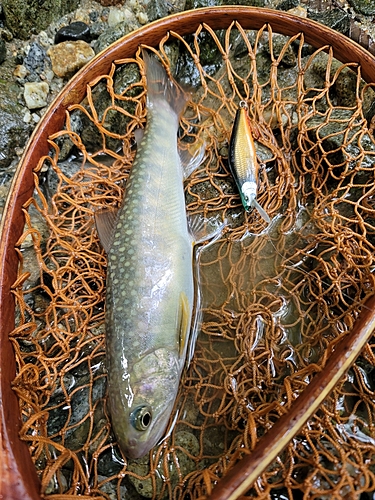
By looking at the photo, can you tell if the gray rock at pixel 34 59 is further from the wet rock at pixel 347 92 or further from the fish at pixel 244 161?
the wet rock at pixel 347 92

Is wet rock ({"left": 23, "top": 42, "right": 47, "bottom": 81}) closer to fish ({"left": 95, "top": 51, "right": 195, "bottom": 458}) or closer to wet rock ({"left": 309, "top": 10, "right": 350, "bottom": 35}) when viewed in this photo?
fish ({"left": 95, "top": 51, "right": 195, "bottom": 458})

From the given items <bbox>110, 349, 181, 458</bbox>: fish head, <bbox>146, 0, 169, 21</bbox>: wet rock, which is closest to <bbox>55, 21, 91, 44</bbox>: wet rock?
<bbox>146, 0, 169, 21</bbox>: wet rock

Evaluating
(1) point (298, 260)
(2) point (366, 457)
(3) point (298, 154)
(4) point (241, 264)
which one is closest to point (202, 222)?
(4) point (241, 264)

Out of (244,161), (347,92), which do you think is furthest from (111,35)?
(347,92)

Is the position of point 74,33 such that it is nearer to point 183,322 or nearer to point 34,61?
point 34,61

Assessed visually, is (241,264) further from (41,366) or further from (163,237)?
(41,366)
